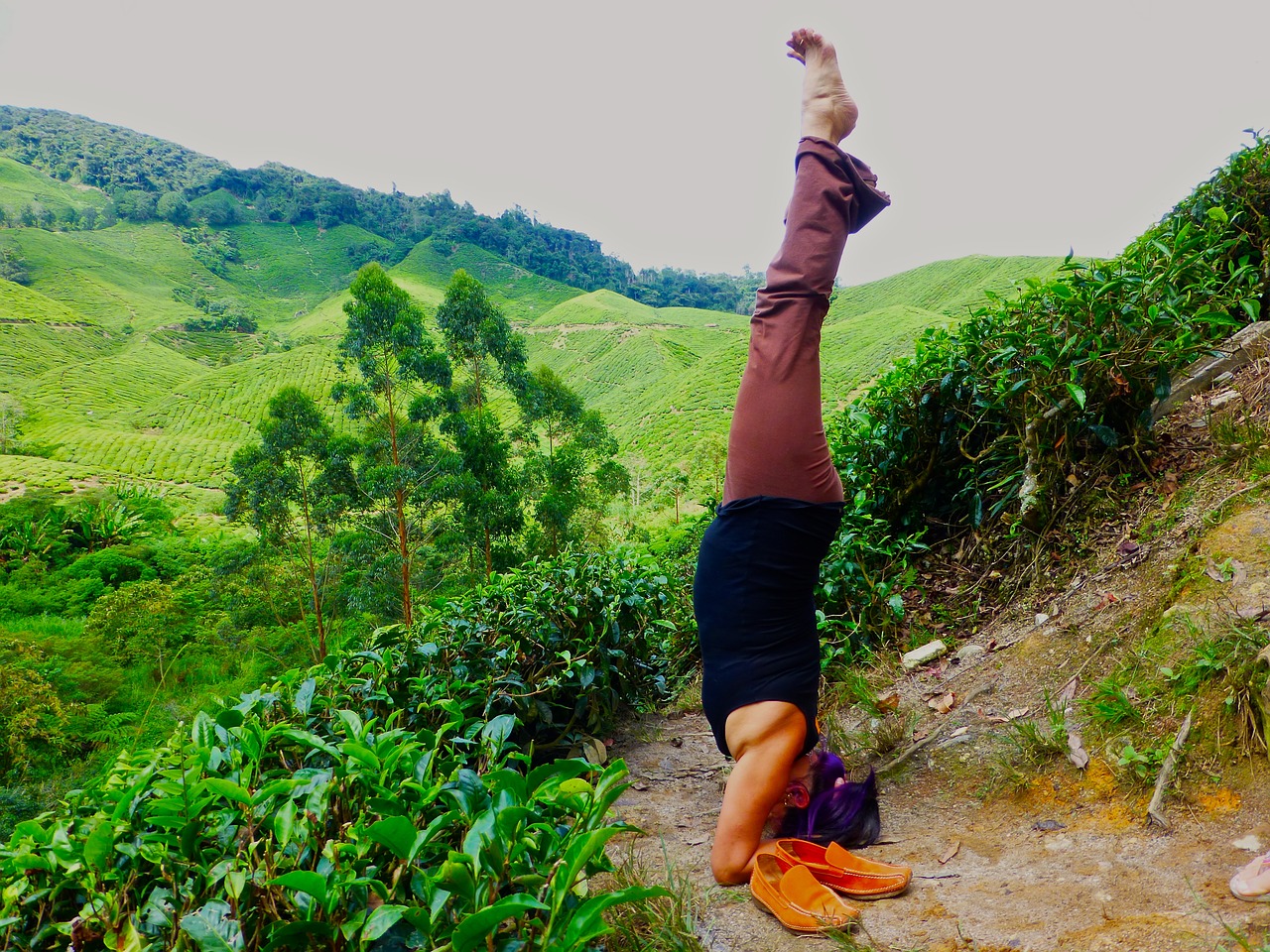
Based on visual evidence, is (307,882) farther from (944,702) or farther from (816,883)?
(944,702)

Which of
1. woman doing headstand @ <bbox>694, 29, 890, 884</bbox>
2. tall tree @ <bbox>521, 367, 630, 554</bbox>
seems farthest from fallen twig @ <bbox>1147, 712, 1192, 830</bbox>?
tall tree @ <bbox>521, 367, 630, 554</bbox>

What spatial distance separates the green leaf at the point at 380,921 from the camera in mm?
1062

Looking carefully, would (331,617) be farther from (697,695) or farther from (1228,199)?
(1228,199)

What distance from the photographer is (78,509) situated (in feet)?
104

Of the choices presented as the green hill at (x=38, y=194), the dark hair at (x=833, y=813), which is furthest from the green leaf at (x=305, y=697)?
the green hill at (x=38, y=194)

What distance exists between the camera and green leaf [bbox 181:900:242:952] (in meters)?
1.02

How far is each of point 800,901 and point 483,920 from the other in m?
0.95

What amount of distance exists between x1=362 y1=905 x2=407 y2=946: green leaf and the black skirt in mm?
1156

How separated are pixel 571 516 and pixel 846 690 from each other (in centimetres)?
1810

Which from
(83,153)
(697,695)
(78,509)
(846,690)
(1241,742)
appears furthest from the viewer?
(83,153)

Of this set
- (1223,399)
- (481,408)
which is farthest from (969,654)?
Result: (481,408)

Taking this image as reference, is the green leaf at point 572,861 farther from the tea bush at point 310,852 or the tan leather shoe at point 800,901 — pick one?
the tan leather shoe at point 800,901

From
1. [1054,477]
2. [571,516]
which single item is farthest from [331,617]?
[1054,477]

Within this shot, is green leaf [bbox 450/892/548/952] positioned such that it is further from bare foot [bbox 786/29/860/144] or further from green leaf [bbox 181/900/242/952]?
bare foot [bbox 786/29/860/144]
